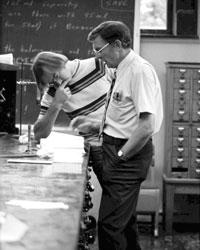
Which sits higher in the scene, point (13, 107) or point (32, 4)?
point (32, 4)

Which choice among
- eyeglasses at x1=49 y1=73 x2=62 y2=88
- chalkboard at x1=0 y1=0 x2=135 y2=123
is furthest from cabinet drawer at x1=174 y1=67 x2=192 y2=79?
eyeglasses at x1=49 y1=73 x2=62 y2=88

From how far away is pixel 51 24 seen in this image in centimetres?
586

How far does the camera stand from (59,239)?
153 cm

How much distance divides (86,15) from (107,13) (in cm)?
22

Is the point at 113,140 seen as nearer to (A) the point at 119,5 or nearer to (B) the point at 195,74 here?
(B) the point at 195,74

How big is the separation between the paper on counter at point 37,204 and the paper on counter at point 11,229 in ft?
0.65

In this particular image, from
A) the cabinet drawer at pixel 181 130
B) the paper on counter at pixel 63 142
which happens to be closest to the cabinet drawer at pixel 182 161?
the cabinet drawer at pixel 181 130

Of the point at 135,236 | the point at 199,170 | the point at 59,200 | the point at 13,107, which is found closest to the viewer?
the point at 59,200

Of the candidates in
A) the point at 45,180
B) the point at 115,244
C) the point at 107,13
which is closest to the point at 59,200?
the point at 45,180

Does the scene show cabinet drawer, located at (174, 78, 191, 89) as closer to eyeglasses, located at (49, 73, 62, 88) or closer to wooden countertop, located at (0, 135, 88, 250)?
eyeglasses, located at (49, 73, 62, 88)

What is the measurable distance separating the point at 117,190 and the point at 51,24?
2.84 meters

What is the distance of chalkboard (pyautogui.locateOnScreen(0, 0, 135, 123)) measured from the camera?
5812mm

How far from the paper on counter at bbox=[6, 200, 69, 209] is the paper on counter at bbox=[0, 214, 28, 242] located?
0.20 meters

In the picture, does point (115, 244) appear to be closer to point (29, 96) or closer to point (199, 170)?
point (199, 170)
